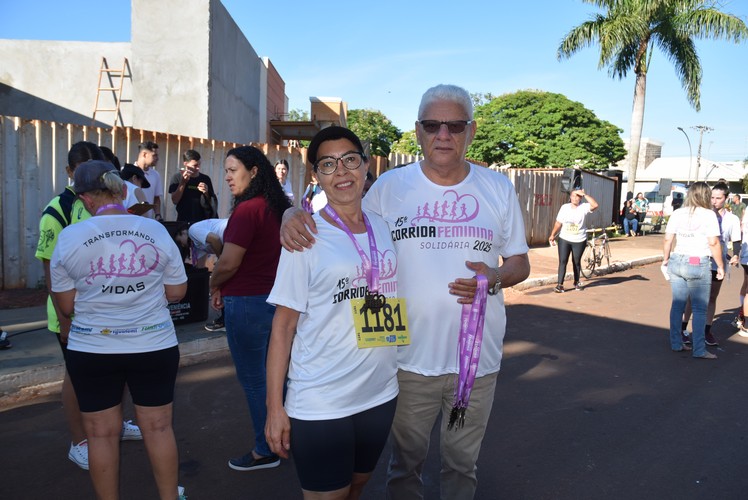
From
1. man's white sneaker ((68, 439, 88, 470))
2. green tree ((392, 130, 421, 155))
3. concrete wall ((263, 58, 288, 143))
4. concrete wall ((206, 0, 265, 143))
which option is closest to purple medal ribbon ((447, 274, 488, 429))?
man's white sneaker ((68, 439, 88, 470))

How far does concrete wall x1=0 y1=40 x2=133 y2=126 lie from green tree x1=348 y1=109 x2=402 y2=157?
157 feet

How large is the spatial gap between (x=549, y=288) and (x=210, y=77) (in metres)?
9.39

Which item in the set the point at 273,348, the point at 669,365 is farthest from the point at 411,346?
the point at 669,365

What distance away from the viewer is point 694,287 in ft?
20.9

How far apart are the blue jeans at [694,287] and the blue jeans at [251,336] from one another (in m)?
5.05

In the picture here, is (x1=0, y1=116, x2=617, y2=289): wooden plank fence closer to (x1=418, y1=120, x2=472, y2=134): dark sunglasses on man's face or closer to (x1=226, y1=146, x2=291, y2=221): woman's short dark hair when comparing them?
(x1=226, y1=146, x2=291, y2=221): woman's short dark hair

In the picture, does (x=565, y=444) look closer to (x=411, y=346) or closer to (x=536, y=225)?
(x=411, y=346)

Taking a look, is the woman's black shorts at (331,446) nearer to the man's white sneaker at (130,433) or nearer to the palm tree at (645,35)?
the man's white sneaker at (130,433)

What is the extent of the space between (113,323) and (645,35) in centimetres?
2780

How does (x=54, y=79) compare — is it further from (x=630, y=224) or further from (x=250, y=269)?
(x=630, y=224)

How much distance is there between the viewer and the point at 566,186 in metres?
15.5

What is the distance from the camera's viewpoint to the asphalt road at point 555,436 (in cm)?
349

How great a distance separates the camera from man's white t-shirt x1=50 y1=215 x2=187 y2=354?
8.54 ft

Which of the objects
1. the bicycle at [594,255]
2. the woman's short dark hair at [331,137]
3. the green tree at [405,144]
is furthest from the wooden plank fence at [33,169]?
the green tree at [405,144]
